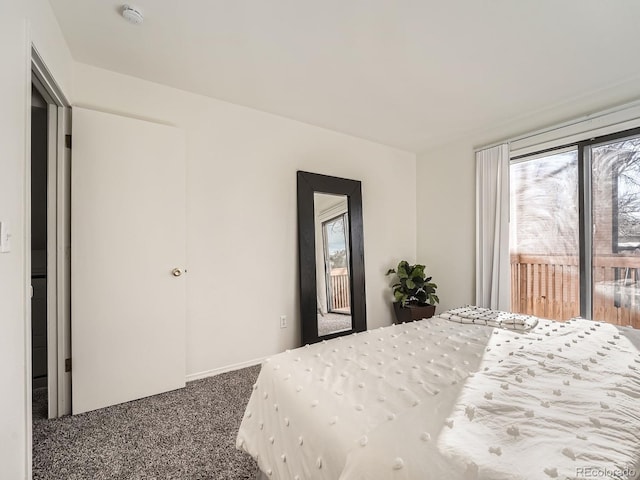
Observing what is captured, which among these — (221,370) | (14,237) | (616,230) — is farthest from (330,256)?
(616,230)

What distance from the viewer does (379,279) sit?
156 inches

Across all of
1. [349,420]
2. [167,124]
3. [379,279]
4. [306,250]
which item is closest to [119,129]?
[167,124]

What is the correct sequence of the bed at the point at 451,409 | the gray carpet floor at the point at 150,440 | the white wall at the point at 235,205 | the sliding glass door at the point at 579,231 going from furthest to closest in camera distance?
the sliding glass door at the point at 579,231 → the white wall at the point at 235,205 → the gray carpet floor at the point at 150,440 → the bed at the point at 451,409

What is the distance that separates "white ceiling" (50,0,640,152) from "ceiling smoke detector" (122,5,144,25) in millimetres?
37

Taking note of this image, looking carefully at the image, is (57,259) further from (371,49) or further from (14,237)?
(371,49)

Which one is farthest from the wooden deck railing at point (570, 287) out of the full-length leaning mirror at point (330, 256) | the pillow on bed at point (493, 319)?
the full-length leaning mirror at point (330, 256)

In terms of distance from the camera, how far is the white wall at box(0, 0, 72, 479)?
1.17 meters

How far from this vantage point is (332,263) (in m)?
3.42

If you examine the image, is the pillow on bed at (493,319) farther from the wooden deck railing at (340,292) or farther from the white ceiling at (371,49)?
the white ceiling at (371,49)

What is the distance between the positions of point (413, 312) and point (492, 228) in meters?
1.35

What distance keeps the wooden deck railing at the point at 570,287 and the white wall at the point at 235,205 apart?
2.35 meters

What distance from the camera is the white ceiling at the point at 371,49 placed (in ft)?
5.80

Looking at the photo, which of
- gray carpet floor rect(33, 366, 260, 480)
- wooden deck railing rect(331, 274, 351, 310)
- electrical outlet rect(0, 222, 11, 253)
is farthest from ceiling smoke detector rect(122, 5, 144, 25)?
wooden deck railing rect(331, 274, 351, 310)

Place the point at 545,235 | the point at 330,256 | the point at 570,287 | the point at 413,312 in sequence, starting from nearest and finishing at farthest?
the point at 570,287, the point at 545,235, the point at 330,256, the point at 413,312
